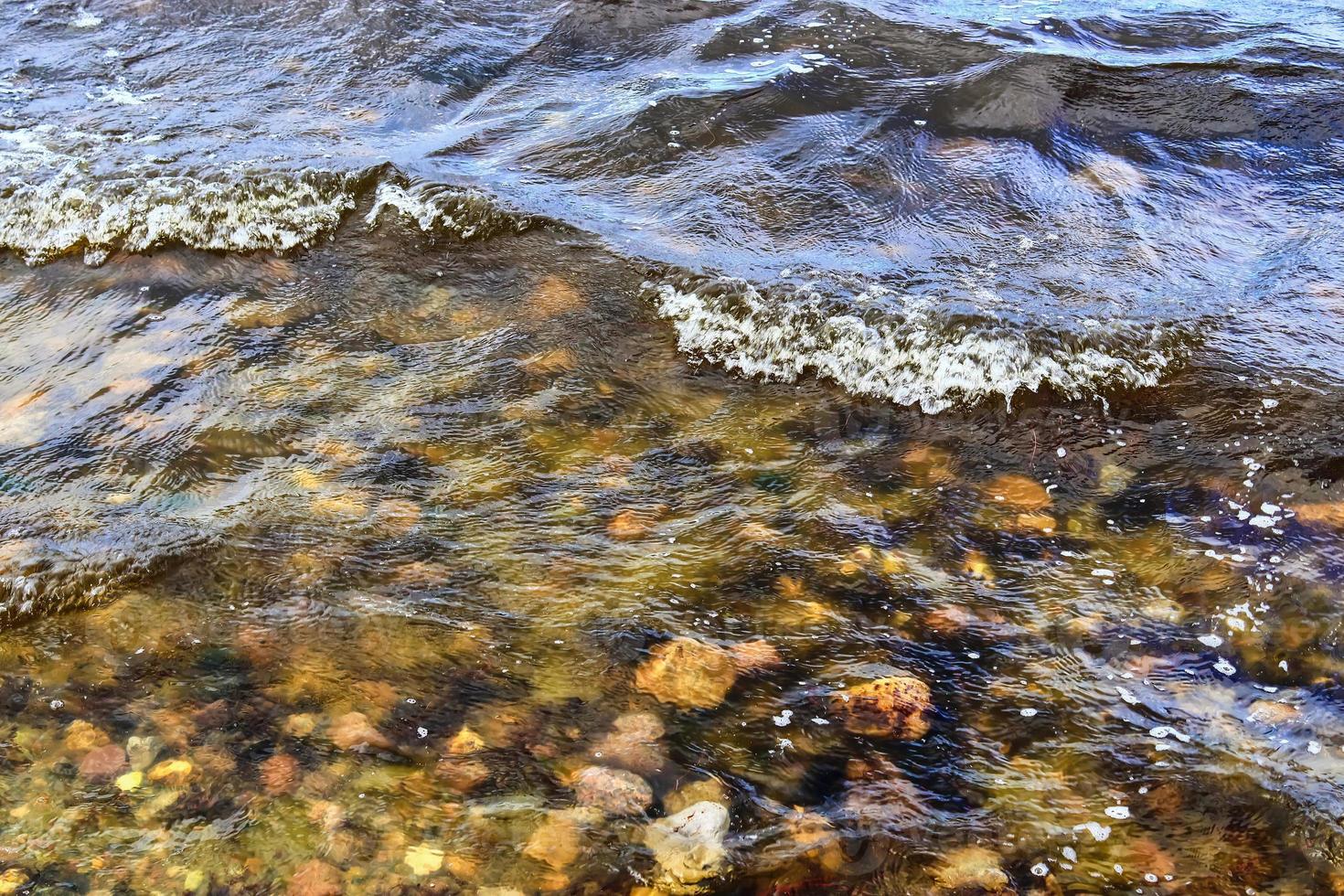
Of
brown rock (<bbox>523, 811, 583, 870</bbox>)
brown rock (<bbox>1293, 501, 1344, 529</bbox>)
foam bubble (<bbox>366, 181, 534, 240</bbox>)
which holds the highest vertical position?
foam bubble (<bbox>366, 181, 534, 240</bbox>)

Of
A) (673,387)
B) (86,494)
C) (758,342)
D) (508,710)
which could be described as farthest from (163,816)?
(758,342)

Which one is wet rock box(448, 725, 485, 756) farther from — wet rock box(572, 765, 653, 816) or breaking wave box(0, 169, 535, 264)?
breaking wave box(0, 169, 535, 264)

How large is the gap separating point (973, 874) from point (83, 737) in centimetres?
258

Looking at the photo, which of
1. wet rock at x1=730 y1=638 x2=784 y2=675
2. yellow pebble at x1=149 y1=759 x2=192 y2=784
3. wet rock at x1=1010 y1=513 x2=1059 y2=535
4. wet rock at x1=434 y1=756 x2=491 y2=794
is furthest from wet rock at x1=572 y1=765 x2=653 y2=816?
wet rock at x1=1010 y1=513 x2=1059 y2=535

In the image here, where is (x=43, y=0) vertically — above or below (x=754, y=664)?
above

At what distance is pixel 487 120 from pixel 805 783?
218 inches

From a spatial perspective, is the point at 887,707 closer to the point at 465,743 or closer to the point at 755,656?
the point at 755,656

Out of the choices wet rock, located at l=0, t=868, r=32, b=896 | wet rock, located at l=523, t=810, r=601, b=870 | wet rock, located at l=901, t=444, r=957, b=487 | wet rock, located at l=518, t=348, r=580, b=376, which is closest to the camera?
wet rock, located at l=0, t=868, r=32, b=896

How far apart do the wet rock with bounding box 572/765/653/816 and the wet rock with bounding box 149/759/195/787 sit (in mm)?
1123

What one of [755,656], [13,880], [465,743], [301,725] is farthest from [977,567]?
[13,880]

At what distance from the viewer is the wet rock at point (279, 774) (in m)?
2.73

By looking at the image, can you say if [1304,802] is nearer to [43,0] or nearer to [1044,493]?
[1044,493]

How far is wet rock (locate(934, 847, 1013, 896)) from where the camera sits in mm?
2459

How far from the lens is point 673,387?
447 cm
